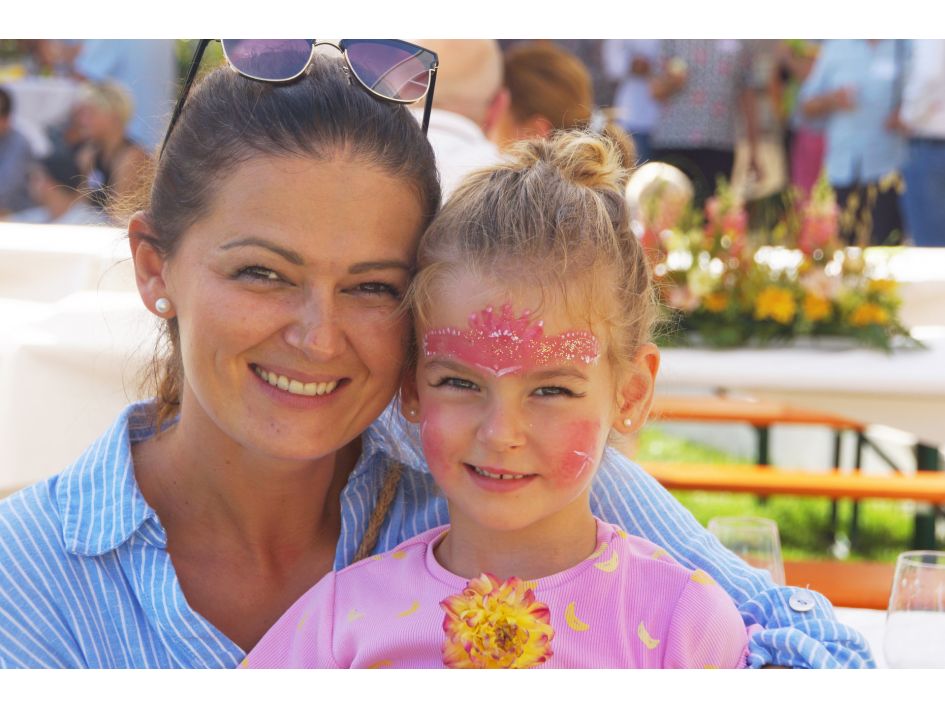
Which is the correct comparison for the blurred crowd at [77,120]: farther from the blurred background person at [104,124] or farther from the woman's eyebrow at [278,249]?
the woman's eyebrow at [278,249]

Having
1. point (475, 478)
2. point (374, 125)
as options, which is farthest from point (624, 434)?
point (374, 125)

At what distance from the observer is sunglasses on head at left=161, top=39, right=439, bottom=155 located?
2107 millimetres

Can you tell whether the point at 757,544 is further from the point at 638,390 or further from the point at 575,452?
the point at 575,452

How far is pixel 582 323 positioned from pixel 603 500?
0.48 m

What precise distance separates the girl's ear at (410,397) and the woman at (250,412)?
46 mm

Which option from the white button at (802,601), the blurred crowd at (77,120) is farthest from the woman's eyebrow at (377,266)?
the blurred crowd at (77,120)

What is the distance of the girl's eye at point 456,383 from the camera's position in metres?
1.95

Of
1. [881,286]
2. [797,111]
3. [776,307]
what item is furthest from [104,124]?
[881,286]

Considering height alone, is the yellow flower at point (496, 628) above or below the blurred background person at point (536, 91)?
below

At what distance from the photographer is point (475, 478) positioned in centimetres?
190

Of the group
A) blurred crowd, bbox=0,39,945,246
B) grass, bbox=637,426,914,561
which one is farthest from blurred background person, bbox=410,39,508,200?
grass, bbox=637,426,914,561

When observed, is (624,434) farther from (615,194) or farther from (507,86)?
(507,86)

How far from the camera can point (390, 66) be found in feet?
7.09
